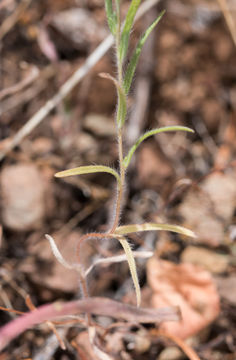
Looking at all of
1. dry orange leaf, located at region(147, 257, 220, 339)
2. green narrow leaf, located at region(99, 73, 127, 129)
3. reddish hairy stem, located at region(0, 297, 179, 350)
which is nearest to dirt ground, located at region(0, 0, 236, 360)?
dry orange leaf, located at region(147, 257, 220, 339)

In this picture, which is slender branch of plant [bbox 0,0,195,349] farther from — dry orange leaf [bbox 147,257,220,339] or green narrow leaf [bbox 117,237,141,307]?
dry orange leaf [bbox 147,257,220,339]

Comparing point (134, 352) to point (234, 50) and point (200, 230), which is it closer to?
point (200, 230)

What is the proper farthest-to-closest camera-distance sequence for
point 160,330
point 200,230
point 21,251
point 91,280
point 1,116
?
point 1,116 → point 200,230 → point 21,251 → point 91,280 → point 160,330

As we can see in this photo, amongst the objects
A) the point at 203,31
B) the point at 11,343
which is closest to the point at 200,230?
the point at 11,343

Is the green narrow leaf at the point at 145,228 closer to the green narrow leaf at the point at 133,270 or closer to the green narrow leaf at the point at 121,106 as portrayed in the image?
the green narrow leaf at the point at 133,270

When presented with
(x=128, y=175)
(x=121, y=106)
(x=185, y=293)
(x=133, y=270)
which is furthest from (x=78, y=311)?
(x=128, y=175)

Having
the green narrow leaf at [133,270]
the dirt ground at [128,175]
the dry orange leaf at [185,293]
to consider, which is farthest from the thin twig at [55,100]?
the green narrow leaf at [133,270]

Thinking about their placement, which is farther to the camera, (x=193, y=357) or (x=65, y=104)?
(x=65, y=104)
